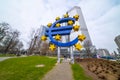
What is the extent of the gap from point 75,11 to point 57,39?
105 meters

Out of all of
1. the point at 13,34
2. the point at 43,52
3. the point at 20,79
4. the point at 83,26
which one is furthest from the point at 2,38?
the point at 83,26

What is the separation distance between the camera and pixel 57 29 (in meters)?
19.5

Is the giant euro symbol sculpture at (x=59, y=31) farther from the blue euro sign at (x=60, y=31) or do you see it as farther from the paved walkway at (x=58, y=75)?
the paved walkway at (x=58, y=75)

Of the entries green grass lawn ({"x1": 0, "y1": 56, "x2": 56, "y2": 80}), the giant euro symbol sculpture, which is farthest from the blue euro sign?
green grass lawn ({"x1": 0, "y1": 56, "x2": 56, "y2": 80})

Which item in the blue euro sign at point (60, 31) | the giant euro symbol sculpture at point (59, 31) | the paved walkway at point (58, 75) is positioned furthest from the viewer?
the blue euro sign at point (60, 31)

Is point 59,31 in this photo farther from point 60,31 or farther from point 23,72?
point 23,72

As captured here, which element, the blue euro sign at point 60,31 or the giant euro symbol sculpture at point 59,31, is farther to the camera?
the blue euro sign at point 60,31

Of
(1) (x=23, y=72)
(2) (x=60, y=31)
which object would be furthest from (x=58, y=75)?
(2) (x=60, y=31)

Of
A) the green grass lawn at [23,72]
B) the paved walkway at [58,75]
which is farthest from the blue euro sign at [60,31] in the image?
the paved walkway at [58,75]

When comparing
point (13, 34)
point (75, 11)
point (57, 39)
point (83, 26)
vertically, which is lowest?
point (57, 39)

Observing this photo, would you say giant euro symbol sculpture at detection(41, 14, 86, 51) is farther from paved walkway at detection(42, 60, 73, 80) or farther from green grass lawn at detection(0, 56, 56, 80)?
paved walkway at detection(42, 60, 73, 80)

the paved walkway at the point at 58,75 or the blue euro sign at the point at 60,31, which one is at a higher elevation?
the blue euro sign at the point at 60,31

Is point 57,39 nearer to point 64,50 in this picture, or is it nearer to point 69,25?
point 69,25

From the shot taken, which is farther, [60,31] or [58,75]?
[60,31]
